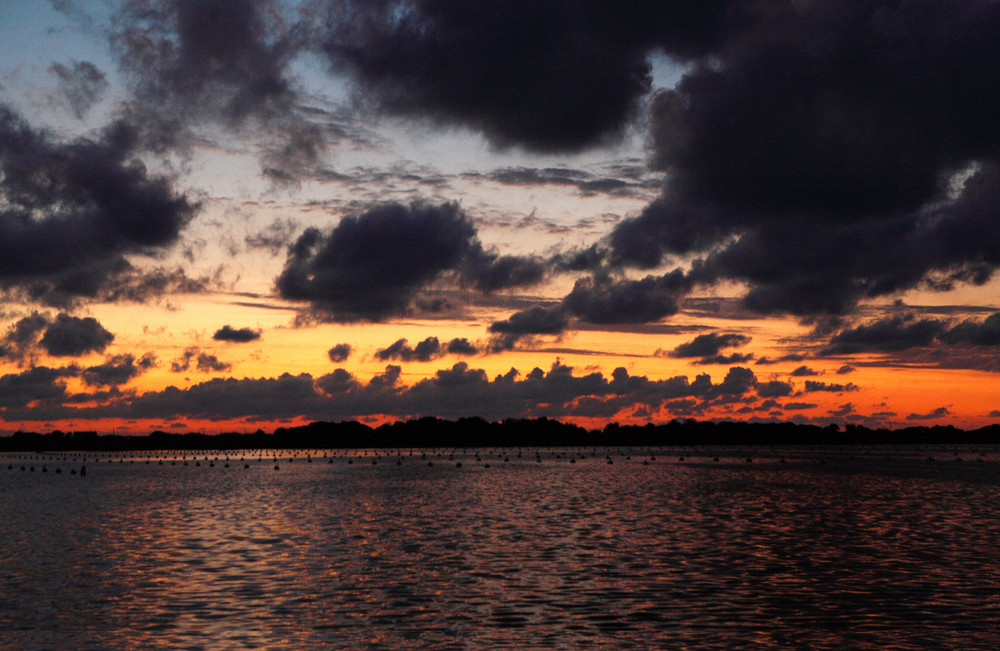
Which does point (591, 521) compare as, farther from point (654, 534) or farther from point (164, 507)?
point (164, 507)

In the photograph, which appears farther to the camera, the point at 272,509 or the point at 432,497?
the point at 432,497

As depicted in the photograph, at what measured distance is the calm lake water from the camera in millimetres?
26453

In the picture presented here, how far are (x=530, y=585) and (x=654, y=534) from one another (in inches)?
754

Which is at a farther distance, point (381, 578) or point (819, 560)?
point (819, 560)

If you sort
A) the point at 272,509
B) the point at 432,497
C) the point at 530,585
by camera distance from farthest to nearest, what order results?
the point at 432,497, the point at 272,509, the point at 530,585

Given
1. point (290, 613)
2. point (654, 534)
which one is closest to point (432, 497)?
point (654, 534)

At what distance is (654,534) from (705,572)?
47.0ft

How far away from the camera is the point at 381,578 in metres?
37.3

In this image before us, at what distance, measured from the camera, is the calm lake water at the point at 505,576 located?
2645cm

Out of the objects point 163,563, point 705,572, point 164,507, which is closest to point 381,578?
point 163,563

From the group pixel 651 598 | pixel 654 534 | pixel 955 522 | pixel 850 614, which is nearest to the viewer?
pixel 850 614

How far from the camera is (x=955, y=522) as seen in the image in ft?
196

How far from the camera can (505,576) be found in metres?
37.2

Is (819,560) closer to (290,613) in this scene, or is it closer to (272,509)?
(290,613)
